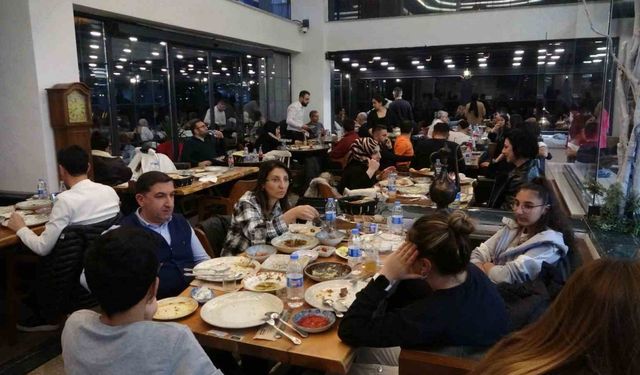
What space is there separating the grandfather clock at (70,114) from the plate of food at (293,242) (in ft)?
10.4

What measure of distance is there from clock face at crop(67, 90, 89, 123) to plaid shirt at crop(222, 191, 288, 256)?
297cm

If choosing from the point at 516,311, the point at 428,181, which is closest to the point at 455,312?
the point at 516,311

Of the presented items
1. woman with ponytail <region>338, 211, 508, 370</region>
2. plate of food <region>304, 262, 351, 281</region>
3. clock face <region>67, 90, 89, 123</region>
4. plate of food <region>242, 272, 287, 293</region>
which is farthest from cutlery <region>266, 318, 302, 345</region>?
clock face <region>67, 90, 89, 123</region>

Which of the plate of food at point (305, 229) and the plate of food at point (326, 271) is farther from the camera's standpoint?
the plate of food at point (305, 229)

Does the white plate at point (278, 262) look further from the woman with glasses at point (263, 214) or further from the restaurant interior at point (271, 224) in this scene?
the woman with glasses at point (263, 214)

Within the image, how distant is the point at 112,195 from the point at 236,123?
628 cm

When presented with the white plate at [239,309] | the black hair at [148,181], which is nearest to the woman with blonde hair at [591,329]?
the white plate at [239,309]

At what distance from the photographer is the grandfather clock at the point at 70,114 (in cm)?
490

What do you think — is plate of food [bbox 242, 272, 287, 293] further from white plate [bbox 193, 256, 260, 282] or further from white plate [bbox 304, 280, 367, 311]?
white plate [bbox 304, 280, 367, 311]

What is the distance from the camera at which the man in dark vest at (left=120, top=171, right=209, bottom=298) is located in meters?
2.59

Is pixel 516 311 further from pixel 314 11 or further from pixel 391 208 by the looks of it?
pixel 314 11

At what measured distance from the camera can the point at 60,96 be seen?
4871mm

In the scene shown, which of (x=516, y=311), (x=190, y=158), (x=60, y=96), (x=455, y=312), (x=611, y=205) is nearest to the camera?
(x=455, y=312)

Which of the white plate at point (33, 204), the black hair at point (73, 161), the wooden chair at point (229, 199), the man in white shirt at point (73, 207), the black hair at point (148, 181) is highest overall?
the black hair at point (73, 161)
